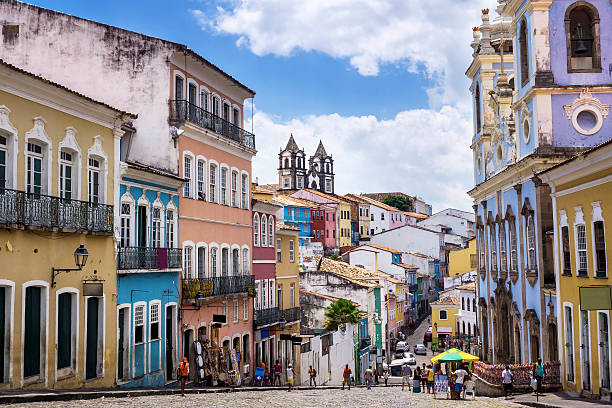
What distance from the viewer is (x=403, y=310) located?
81.2m

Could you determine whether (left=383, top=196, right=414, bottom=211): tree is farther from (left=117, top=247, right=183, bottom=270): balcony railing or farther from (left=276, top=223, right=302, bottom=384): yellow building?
(left=117, top=247, right=183, bottom=270): balcony railing

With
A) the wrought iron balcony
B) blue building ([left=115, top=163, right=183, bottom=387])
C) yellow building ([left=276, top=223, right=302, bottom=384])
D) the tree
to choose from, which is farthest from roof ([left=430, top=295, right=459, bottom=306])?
the tree

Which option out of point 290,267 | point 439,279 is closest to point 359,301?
point 290,267

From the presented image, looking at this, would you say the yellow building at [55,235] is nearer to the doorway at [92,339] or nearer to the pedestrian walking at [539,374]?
the doorway at [92,339]

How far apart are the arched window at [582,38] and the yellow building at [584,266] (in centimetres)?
705

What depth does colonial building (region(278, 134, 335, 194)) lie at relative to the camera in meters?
169

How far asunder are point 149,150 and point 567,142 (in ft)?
51.1

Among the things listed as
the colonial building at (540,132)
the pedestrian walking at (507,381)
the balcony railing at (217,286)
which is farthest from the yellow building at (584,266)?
the balcony railing at (217,286)

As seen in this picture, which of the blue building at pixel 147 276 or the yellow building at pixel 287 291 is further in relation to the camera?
the yellow building at pixel 287 291

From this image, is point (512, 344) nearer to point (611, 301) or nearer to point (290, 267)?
point (290, 267)

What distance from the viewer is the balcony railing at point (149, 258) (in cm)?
2219

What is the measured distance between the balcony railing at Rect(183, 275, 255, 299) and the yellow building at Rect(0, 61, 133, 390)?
533 centimetres

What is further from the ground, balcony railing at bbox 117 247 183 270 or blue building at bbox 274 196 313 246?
blue building at bbox 274 196 313 246

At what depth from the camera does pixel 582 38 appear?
31328mm
